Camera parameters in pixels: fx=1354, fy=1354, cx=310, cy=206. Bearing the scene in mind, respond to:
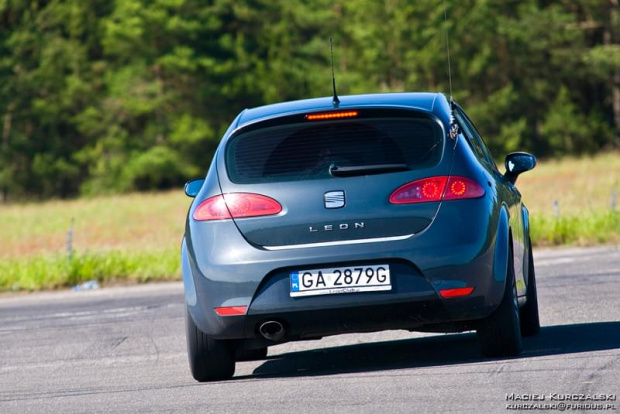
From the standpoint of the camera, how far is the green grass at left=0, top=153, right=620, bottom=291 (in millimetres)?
18641

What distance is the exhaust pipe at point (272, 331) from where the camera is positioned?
7.31 m

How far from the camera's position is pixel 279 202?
24.1 ft

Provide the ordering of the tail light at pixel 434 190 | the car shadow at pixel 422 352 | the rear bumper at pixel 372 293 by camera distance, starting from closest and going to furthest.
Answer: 1. the rear bumper at pixel 372 293
2. the tail light at pixel 434 190
3. the car shadow at pixel 422 352

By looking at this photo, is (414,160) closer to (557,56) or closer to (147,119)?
(557,56)

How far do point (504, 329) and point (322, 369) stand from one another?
1107 millimetres

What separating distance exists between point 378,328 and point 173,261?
1185cm

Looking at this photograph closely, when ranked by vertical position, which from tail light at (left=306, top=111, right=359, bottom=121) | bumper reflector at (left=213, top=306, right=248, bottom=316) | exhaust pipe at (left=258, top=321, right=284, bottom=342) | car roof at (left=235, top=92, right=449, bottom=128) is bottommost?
exhaust pipe at (left=258, top=321, right=284, bottom=342)

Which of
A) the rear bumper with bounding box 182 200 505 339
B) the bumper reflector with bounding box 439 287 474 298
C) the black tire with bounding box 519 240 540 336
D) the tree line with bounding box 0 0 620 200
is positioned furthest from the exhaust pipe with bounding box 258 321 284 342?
the tree line with bounding box 0 0 620 200

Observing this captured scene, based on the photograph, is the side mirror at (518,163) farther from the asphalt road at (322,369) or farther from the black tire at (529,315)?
the asphalt road at (322,369)

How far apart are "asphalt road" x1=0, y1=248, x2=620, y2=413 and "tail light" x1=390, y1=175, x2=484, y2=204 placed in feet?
3.03

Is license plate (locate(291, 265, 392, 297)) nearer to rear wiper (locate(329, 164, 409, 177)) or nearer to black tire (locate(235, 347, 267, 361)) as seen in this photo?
rear wiper (locate(329, 164, 409, 177))

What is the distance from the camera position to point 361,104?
7664 millimetres

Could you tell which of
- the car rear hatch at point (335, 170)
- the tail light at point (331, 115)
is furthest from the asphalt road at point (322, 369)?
the tail light at point (331, 115)

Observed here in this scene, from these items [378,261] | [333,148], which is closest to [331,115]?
[333,148]
